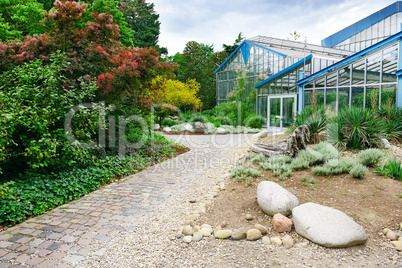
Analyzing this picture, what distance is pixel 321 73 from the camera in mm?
11781

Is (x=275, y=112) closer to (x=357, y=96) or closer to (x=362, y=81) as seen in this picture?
(x=357, y=96)

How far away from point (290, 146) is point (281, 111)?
902cm

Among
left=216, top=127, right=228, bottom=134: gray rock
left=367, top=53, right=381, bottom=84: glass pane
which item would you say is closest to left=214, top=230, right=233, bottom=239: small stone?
left=367, top=53, right=381, bottom=84: glass pane

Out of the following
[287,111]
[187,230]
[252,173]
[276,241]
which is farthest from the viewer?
[287,111]

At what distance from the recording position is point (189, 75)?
2655 centimetres

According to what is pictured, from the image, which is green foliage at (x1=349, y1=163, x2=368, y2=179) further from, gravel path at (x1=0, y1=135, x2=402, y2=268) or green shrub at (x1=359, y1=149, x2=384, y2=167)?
gravel path at (x1=0, y1=135, x2=402, y2=268)

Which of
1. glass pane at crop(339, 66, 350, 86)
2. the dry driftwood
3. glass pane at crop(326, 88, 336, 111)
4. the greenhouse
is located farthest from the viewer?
glass pane at crop(326, 88, 336, 111)

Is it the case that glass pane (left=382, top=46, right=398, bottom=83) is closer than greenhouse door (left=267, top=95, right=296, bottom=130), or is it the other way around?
glass pane (left=382, top=46, right=398, bottom=83)

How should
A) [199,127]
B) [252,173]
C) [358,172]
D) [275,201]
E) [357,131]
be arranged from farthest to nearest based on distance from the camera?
1. [199,127]
2. [357,131]
3. [252,173]
4. [358,172]
5. [275,201]

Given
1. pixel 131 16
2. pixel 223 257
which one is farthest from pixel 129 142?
pixel 131 16

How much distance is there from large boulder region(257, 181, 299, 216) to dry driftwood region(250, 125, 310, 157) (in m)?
2.78

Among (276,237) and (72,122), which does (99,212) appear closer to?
(72,122)

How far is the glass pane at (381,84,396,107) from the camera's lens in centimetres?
905

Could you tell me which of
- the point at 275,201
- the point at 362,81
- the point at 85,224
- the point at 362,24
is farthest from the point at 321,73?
the point at 362,24
